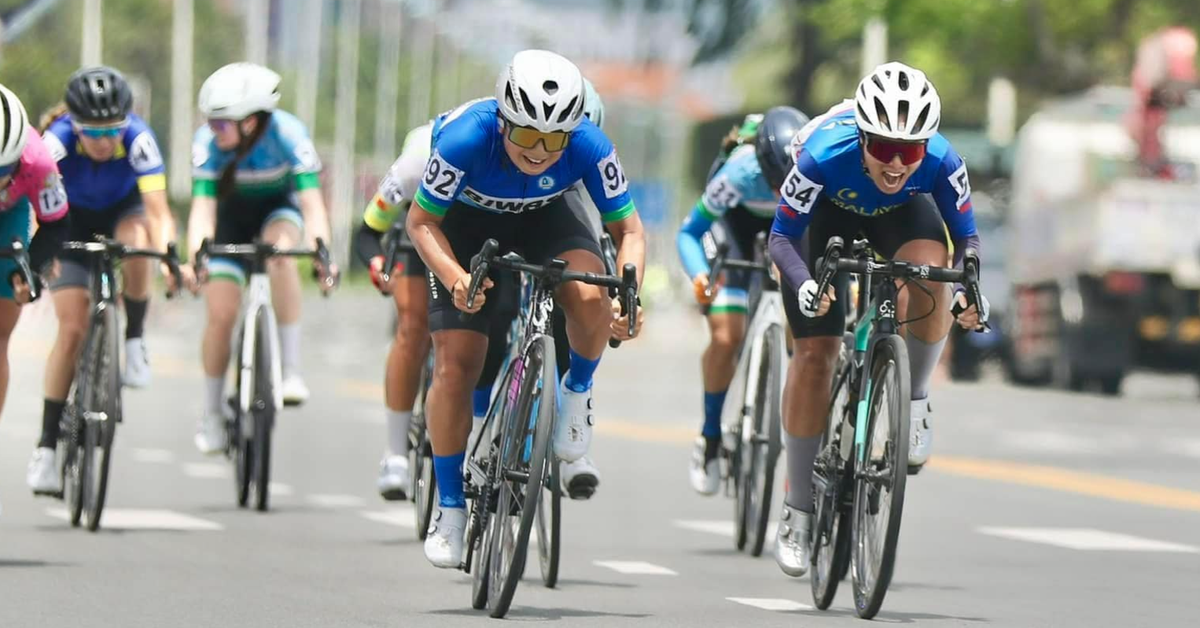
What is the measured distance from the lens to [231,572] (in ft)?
35.6

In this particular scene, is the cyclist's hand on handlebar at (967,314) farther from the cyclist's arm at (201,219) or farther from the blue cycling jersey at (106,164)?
the cyclist's arm at (201,219)

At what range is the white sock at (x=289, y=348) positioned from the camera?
569 inches

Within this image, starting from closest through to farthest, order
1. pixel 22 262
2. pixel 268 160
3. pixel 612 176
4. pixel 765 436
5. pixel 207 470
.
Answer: pixel 612 176 → pixel 22 262 → pixel 765 436 → pixel 268 160 → pixel 207 470

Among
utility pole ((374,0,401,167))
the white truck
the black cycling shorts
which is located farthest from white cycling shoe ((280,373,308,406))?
utility pole ((374,0,401,167))

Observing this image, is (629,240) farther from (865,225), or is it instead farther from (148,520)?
(148,520)

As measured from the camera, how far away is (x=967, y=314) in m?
9.67

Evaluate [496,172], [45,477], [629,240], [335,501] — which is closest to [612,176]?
[629,240]

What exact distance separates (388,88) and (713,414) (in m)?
113

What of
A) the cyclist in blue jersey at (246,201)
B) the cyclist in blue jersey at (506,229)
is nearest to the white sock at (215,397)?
the cyclist in blue jersey at (246,201)

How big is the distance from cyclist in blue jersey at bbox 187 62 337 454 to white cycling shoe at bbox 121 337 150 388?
1.05ft

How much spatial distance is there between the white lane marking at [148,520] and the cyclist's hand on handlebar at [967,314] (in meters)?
4.39

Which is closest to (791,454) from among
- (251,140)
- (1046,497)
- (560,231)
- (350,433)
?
(560,231)

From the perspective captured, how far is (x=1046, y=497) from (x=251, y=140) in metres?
5.40

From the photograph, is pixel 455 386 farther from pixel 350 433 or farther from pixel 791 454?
pixel 350 433
